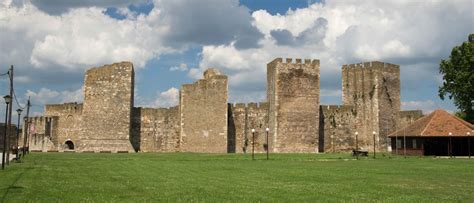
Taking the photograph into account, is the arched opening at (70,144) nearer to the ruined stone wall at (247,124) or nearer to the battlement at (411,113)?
the ruined stone wall at (247,124)

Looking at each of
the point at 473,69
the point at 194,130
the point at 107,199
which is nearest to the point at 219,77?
the point at 194,130

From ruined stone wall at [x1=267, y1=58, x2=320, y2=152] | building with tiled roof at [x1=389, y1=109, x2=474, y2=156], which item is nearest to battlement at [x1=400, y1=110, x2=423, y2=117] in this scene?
building with tiled roof at [x1=389, y1=109, x2=474, y2=156]

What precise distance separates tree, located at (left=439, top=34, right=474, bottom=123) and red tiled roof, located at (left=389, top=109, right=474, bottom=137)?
2.42m

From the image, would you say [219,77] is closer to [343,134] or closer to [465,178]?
[343,134]

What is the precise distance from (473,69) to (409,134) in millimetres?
8161

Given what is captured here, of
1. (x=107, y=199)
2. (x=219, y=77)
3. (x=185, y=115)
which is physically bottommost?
(x=107, y=199)

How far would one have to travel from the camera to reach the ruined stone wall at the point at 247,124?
50750mm

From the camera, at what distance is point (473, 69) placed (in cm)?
4700

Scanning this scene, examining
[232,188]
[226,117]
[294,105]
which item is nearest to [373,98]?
[294,105]

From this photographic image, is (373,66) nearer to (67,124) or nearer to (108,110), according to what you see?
(108,110)

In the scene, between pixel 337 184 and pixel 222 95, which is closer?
pixel 337 184

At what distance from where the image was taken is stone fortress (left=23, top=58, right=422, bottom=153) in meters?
47.9

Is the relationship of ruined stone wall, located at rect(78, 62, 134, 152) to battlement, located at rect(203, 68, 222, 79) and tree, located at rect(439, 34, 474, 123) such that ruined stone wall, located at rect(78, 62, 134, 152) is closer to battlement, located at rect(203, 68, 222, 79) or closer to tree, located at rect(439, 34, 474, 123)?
battlement, located at rect(203, 68, 222, 79)

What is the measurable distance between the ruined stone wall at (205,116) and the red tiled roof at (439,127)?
49.6 ft
